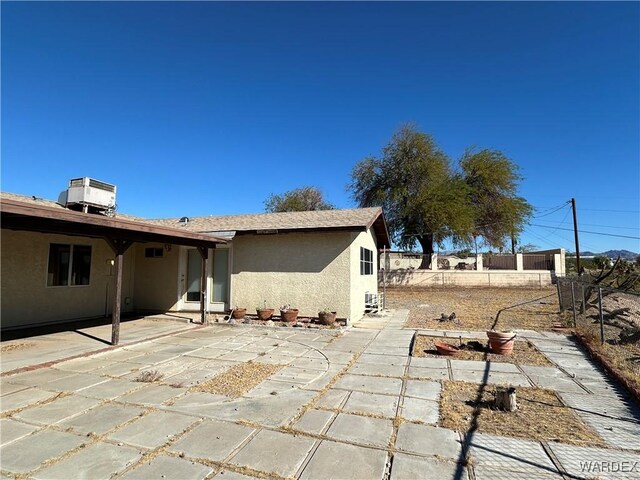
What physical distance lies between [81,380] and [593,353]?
9226mm

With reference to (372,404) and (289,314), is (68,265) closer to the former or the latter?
(289,314)

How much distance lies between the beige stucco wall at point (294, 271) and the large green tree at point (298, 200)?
→ 2605 cm

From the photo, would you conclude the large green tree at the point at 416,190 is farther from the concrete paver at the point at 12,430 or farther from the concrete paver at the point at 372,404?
the concrete paver at the point at 12,430

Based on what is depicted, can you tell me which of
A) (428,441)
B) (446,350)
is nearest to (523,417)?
(428,441)

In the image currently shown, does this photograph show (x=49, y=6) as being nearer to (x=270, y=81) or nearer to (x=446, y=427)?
(x=270, y=81)

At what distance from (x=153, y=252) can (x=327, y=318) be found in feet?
22.6

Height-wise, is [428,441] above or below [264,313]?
below

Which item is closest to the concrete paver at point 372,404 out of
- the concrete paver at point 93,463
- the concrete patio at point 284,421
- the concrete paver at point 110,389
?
the concrete patio at point 284,421

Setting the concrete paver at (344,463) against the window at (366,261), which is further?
the window at (366,261)

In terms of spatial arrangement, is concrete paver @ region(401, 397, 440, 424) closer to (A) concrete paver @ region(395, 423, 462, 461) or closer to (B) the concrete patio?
(B) the concrete patio

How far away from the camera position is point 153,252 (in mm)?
12188

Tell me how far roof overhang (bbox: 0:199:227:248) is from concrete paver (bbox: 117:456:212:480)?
412 cm

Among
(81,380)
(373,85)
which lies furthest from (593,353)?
(373,85)

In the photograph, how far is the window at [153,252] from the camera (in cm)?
1210
